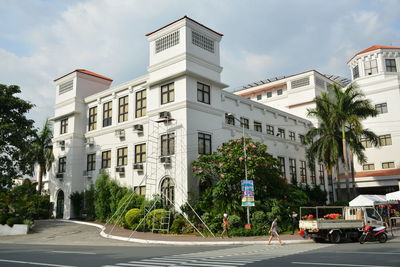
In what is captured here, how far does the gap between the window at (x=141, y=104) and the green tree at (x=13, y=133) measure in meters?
9.87

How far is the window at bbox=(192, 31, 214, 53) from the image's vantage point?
29372 millimetres

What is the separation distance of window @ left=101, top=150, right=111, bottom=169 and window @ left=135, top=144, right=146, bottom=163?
12.9ft

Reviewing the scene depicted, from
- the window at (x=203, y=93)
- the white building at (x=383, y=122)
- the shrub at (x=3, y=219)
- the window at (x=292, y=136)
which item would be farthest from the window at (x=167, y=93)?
the white building at (x=383, y=122)

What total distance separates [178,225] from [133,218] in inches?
156

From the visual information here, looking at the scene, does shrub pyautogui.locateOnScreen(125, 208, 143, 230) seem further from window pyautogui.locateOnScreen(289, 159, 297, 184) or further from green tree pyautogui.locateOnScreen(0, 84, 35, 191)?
window pyautogui.locateOnScreen(289, 159, 297, 184)

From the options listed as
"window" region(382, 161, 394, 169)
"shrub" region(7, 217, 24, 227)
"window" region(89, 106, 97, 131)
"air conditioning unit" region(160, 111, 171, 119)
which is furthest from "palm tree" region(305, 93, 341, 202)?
"shrub" region(7, 217, 24, 227)

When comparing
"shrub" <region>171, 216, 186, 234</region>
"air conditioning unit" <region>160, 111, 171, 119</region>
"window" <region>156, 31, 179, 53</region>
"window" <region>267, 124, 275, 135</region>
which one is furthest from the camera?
"window" <region>267, 124, 275, 135</region>

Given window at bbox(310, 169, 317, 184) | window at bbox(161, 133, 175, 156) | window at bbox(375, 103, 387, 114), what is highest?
window at bbox(375, 103, 387, 114)

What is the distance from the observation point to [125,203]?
2880 cm

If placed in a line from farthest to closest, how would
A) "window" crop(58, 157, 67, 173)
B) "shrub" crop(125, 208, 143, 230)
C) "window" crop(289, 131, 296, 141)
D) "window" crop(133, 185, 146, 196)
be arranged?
"window" crop(289, 131, 296, 141) < "window" crop(58, 157, 67, 173) < "window" crop(133, 185, 146, 196) < "shrub" crop(125, 208, 143, 230)

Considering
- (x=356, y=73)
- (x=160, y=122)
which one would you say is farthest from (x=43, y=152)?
(x=356, y=73)

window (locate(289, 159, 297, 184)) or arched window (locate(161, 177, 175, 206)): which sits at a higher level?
window (locate(289, 159, 297, 184))

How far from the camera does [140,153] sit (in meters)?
31.5

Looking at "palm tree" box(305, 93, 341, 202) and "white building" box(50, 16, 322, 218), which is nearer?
"white building" box(50, 16, 322, 218)
